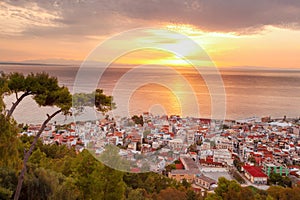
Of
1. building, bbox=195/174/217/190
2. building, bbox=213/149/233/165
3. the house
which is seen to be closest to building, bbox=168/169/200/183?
building, bbox=195/174/217/190

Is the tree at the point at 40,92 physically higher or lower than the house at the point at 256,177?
higher

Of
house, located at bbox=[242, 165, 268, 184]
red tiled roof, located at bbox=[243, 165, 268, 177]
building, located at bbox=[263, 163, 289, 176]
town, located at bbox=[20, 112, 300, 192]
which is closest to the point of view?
town, located at bbox=[20, 112, 300, 192]

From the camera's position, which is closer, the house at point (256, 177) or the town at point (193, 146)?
the town at point (193, 146)

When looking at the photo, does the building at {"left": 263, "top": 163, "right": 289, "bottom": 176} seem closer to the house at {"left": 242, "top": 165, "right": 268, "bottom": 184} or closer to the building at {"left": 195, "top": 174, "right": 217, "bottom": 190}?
the house at {"left": 242, "top": 165, "right": 268, "bottom": 184}

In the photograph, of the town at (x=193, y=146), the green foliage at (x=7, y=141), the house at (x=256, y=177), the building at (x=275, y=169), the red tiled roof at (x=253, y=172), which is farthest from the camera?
the building at (x=275, y=169)

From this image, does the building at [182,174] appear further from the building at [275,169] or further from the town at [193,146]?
the building at [275,169]

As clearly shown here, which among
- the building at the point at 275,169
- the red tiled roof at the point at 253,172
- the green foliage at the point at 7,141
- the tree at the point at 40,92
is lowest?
the building at the point at 275,169

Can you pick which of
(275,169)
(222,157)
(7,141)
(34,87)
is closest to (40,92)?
(34,87)

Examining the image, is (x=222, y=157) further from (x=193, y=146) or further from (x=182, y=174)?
(x=182, y=174)

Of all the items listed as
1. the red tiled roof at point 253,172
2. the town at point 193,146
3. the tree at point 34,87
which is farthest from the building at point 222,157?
the tree at point 34,87
